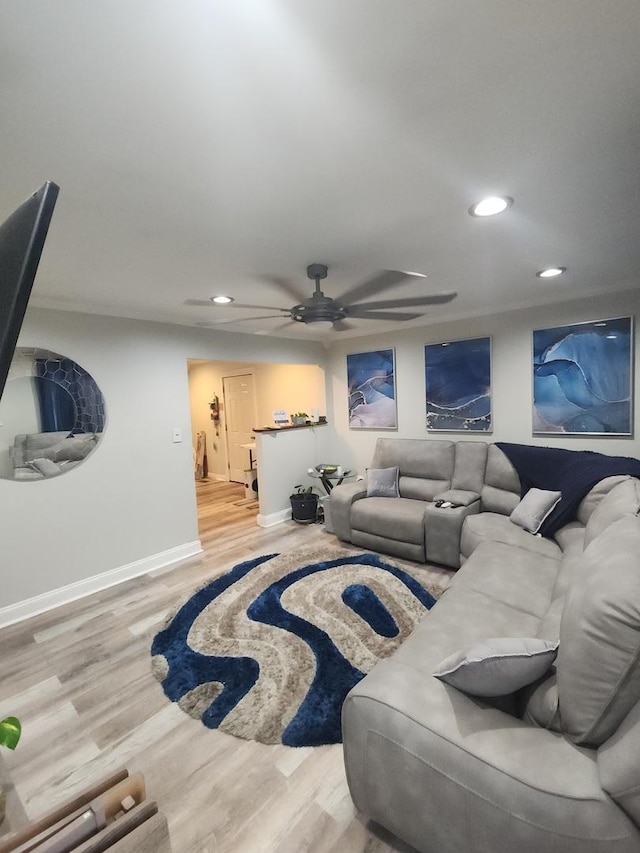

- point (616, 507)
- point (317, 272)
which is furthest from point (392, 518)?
point (317, 272)

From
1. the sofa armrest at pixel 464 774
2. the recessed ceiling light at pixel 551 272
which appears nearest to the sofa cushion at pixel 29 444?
the sofa armrest at pixel 464 774

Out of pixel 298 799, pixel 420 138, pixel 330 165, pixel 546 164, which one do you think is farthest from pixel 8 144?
pixel 298 799

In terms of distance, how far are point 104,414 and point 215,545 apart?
1768 millimetres

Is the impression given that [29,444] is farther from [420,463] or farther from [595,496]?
[595,496]

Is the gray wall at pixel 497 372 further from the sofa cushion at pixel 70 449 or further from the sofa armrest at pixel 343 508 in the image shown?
the sofa cushion at pixel 70 449

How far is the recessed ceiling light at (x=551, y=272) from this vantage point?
272cm

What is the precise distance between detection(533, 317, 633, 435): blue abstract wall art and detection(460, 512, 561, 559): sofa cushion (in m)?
1.11

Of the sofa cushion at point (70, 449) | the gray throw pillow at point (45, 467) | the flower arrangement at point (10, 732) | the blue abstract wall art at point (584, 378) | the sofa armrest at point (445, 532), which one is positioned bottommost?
the sofa armrest at point (445, 532)

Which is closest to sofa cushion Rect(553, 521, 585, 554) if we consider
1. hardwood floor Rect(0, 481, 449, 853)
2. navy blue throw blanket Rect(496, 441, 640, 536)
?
navy blue throw blanket Rect(496, 441, 640, 536)

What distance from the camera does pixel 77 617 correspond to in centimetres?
283

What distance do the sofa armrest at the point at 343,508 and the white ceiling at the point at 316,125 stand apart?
7.95ft

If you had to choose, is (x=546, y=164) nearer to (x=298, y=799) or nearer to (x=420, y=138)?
(x=420, y=138)

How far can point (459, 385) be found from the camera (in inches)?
162

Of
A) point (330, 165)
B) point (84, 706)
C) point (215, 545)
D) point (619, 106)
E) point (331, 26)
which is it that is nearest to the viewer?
point (331, 26)
